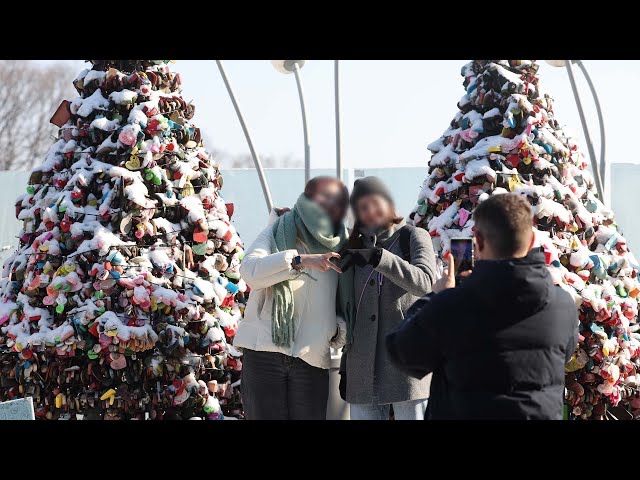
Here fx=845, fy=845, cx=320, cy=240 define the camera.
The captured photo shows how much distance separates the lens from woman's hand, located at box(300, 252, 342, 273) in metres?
3.31

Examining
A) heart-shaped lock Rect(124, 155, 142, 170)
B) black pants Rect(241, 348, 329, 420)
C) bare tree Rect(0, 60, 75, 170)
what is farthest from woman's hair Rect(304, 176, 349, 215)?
bare tree Rect(0, 60, 75, 170)

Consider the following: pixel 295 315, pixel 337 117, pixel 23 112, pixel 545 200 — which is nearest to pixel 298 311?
pixel 295 315

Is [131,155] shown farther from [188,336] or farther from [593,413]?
[593,413]

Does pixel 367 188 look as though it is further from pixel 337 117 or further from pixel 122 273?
pixel 337 117

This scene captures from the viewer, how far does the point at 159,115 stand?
4766 millimetres

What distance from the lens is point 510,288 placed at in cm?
243

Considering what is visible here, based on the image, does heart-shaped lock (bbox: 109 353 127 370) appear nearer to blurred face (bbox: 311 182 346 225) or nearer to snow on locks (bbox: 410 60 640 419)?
blurred face (bbox: 311 182 346 225)

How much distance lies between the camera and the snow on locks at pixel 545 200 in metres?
4.75

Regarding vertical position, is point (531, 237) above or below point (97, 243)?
below

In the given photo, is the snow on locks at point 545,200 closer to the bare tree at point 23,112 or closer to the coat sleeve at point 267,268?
the coat sleeve at point 267,268

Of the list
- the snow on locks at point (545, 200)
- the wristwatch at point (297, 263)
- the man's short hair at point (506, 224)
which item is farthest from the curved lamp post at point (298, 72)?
the man's short hair at point (506, 224)

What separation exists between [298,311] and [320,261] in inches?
12.7
